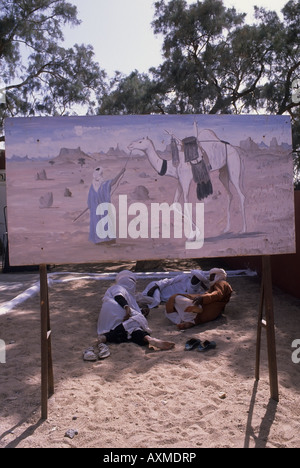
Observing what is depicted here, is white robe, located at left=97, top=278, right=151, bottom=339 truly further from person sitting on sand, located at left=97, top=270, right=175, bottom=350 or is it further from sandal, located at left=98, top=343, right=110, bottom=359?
sandal, located at left=98, top=343, right=110, bottom=359

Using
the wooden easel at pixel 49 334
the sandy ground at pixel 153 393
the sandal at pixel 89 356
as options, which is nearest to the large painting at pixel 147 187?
the wooden easel at pixel 49 334

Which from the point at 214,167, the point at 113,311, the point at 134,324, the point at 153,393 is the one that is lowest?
the point at 153,393

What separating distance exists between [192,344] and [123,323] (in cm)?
82

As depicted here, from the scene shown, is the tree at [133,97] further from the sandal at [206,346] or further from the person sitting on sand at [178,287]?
the sandal at [206,346]

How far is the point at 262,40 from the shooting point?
1216 centimetres

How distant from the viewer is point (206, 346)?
4.38 meters

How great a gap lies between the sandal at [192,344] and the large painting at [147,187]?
1555 mm

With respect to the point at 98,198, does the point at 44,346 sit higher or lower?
lower

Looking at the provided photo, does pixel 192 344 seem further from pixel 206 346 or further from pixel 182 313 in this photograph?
pixel 182 313

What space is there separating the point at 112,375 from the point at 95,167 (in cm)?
191

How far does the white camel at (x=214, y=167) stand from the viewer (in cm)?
324

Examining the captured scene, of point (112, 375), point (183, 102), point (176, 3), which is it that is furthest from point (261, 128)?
point (176, 3)

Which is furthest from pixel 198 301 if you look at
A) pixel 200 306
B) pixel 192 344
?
pixel 192 344

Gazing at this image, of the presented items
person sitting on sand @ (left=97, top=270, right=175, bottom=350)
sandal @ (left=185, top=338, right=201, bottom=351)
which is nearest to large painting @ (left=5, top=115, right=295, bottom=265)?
sandal @ (left=185, top=338, right=201, bottom=351)
